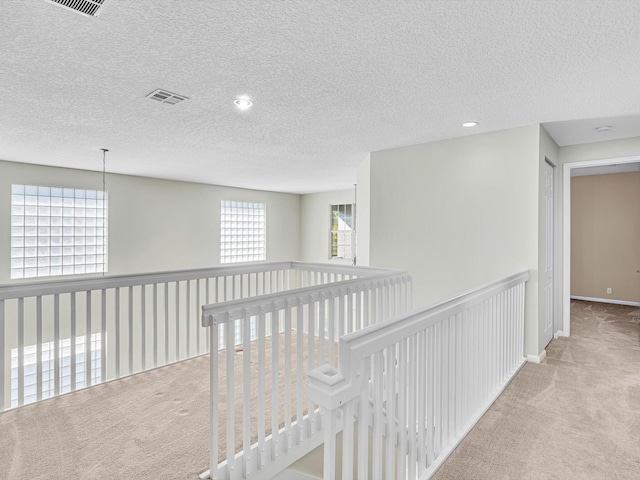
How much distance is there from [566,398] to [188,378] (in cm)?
308

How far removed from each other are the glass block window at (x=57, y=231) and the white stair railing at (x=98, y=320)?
1.91ft

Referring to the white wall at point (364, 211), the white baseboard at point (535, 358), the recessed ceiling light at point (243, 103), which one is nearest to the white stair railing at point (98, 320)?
the white wall at point (364, 211)

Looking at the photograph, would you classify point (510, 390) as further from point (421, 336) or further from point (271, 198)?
point (271, 198)

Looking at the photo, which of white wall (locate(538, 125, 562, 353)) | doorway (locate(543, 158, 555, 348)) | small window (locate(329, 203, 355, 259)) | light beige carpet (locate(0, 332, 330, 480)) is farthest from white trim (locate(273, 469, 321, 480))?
small window (locate(329, 203, 355, 259))

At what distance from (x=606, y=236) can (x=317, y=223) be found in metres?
6.27

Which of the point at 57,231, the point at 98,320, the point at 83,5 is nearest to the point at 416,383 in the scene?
the point at 83,5

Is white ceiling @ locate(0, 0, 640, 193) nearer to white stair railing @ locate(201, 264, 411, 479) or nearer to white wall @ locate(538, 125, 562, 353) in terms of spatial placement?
white wall @ locate(538, 125, 562, 353)

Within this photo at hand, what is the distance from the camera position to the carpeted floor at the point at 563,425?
79.3 inches

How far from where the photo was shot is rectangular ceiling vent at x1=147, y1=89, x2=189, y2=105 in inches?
110

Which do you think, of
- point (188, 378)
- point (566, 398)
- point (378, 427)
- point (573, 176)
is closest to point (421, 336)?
point (378, 427)

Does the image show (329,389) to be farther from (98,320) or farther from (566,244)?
(98,320)

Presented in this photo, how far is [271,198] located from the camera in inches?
380

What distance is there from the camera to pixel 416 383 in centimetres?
181

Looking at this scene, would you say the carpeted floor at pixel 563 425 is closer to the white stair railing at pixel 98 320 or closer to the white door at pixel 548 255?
the white door at pixel 548 255
